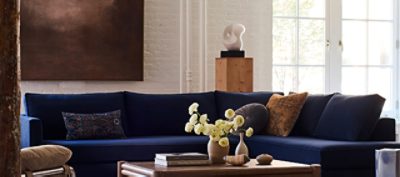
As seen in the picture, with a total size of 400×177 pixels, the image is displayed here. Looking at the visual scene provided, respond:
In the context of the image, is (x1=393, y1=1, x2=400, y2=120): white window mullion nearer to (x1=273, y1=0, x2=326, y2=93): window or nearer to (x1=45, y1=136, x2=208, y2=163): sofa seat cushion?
(x1=273, y1=0, x2=326, y2=93): window

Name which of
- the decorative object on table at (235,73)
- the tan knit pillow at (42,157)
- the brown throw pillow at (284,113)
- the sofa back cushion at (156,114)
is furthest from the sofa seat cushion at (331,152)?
the tan knit pillow at (42,157)

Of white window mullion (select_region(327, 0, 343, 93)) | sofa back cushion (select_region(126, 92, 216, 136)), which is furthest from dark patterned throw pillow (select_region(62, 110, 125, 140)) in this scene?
white window mullion (select_region(327, 0, 343, 93))

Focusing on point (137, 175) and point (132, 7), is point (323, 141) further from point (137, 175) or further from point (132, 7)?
point (132, 7)

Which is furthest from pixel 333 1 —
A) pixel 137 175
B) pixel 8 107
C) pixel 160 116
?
pixel 8 107

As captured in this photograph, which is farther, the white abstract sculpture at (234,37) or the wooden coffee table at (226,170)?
the white abstract sculpture at (234,37)

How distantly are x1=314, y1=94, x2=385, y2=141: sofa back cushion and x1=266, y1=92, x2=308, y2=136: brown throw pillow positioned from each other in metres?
0.37

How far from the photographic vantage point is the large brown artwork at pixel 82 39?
299 inches

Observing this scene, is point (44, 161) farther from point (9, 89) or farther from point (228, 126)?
point (9, 89)

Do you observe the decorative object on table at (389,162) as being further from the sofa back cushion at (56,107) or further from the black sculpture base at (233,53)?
the black sculpture base at (233,53)

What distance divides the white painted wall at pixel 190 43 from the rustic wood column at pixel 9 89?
215 inches

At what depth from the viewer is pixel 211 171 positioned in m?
4.74

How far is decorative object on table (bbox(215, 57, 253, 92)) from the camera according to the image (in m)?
7.72

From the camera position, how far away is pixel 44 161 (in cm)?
431

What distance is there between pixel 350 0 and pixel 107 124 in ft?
12.2
